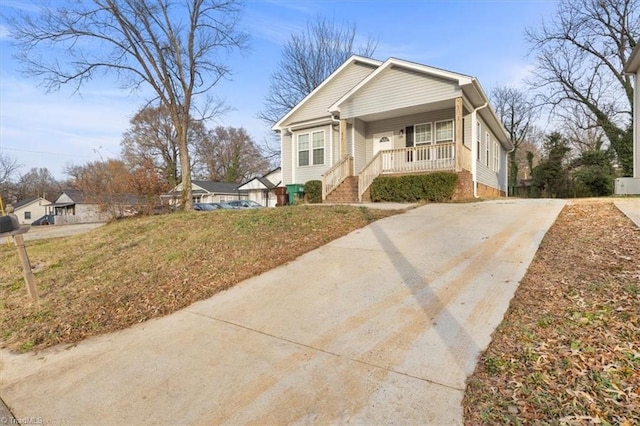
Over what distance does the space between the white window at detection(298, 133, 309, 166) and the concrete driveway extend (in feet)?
38.6

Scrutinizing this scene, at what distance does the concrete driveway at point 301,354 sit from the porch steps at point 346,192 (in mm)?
8490

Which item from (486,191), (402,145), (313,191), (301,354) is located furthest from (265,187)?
(301,354)

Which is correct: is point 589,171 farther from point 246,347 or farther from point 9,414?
point 9,414

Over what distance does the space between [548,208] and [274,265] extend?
7.03 meters

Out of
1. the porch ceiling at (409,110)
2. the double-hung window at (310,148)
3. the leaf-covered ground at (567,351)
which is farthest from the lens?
the double-hung window at (310,148)

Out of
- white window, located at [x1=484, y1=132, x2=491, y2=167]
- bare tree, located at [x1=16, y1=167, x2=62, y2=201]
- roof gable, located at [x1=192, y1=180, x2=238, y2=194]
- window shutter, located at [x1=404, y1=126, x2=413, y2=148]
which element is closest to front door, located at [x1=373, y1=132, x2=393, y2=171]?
window shutter, located at [x1=404, y1=126, x2=413, y2=148]

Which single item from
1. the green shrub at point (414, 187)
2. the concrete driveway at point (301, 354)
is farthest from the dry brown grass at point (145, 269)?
the green shrub at point (414, 187)

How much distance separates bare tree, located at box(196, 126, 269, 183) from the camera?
161 feet

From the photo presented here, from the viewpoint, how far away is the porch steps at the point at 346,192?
44.1ft

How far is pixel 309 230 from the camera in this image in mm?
6867

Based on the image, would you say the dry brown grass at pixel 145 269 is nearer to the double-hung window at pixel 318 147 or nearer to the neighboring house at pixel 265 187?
the double-hung window at pixel 318 147

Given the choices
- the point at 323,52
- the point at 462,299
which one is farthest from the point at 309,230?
the point at 323,52

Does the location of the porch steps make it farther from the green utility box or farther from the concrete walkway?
the concrete walkway

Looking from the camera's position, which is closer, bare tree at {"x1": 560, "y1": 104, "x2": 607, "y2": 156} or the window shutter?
the window shutter
